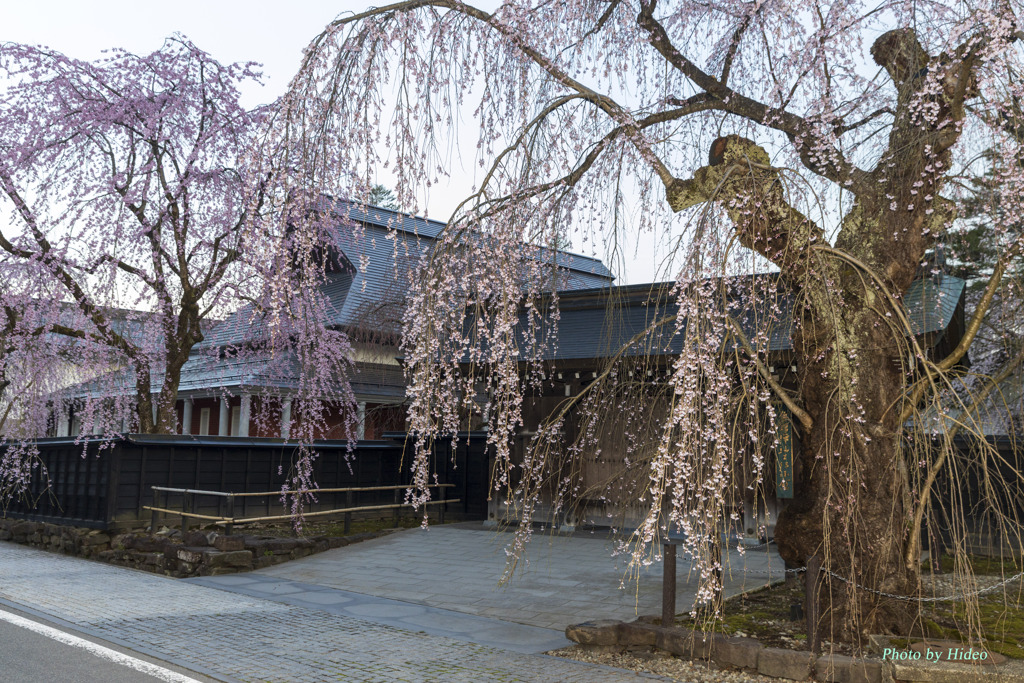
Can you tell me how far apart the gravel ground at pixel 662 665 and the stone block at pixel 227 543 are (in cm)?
647

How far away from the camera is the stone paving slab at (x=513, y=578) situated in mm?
9203

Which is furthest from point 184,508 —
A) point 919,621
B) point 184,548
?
point 919,621

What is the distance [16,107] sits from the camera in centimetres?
1256

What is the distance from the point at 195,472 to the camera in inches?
569

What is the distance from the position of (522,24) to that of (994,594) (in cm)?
816

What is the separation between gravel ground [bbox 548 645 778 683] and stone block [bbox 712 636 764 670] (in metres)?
0.08

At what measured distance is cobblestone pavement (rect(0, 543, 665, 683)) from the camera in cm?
642

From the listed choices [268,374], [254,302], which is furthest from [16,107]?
[268,374]

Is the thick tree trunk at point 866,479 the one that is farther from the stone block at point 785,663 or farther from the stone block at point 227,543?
the stone block at point 227,543

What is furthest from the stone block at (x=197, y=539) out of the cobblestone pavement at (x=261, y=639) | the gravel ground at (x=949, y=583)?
the gravel ground at (x=949, y=583)

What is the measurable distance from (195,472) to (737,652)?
11028 millimetres

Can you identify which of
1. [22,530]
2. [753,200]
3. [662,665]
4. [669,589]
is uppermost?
[753,200]

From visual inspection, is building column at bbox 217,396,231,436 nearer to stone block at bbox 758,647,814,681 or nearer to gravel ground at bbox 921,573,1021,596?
gravel ground at bbox 921,573,1021,596

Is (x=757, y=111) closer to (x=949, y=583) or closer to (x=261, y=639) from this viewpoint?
(x=949, y=583)
